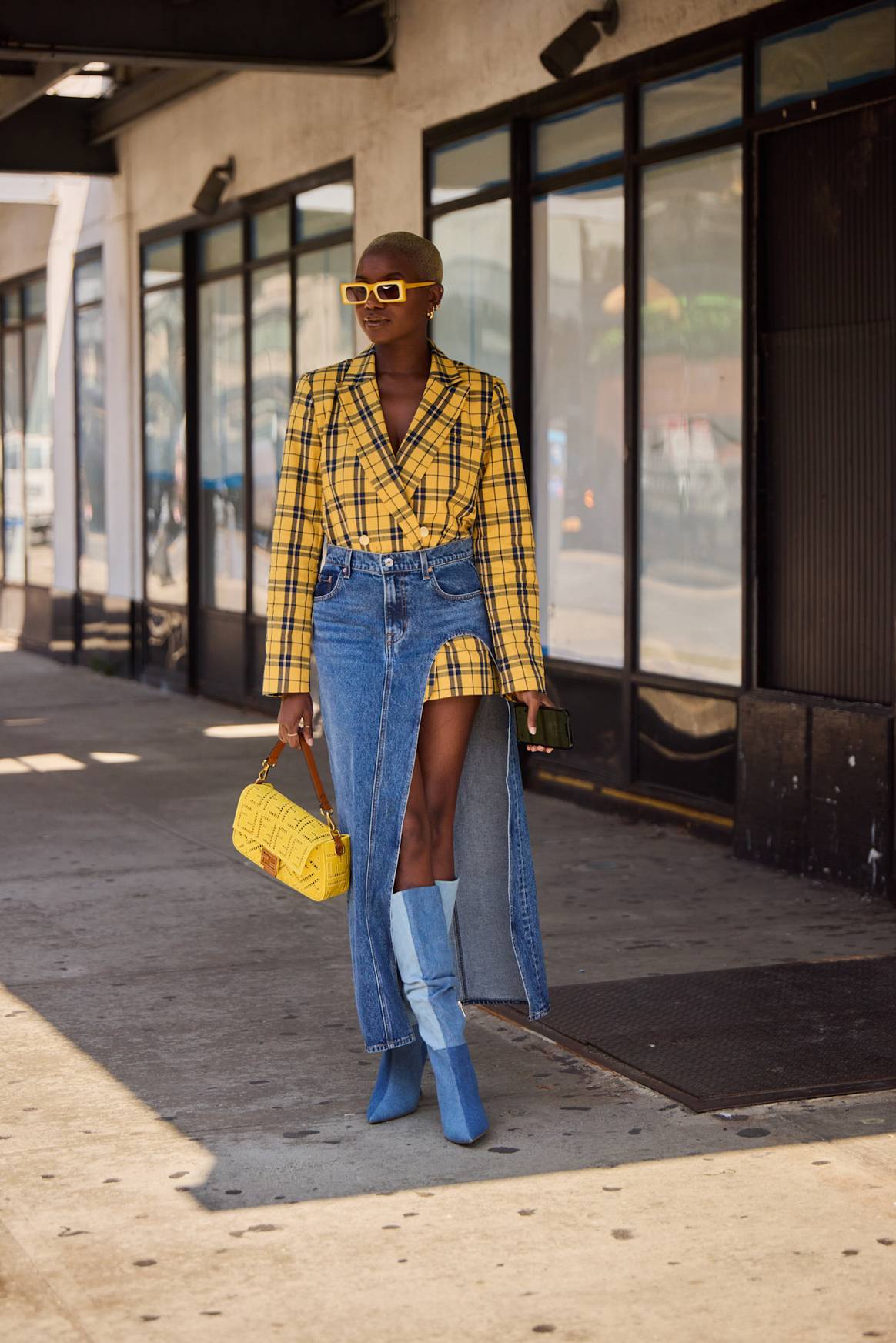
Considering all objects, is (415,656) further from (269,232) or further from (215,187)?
(215,187)

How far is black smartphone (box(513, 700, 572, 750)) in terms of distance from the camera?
15.0 feet

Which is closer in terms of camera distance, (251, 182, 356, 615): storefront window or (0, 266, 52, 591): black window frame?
(251, 182, 356, 615): storefront window

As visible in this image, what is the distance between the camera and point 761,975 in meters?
6.16

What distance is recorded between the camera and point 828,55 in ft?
24.9

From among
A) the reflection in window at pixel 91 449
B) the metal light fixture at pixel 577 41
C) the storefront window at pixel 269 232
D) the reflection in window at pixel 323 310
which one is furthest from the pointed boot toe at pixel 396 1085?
the reflection in window at pixel 91 449

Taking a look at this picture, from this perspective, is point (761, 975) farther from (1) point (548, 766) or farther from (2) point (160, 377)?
(2) point (160, 377)

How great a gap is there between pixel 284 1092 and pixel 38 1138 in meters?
0.63

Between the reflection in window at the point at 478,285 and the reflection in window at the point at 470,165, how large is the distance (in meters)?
0.11

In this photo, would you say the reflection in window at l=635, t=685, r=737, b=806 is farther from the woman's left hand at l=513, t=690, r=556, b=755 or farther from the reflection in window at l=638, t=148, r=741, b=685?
the woman's left hand at l=513, t=690, r=556, b=755

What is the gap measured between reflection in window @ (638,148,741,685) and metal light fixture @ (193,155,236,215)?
5540 mm

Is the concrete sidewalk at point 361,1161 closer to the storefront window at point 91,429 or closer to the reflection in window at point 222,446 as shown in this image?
the reflection in window at point 222,446

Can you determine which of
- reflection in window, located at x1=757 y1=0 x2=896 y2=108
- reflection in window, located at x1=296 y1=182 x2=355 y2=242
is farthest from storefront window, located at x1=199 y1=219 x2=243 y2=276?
reflection in window, located at x1=757 y1=0 x2=896 y2=108

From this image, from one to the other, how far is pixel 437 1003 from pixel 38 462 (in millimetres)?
15598

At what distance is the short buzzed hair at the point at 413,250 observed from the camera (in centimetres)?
Result: 455
